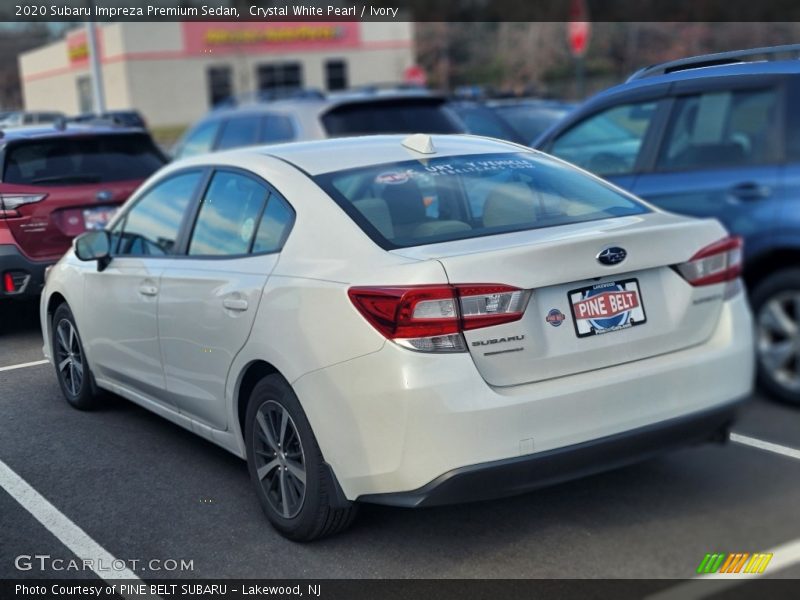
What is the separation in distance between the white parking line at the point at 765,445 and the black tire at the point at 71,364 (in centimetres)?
350

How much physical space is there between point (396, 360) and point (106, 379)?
2.70 meters

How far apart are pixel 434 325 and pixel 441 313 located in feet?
0.16

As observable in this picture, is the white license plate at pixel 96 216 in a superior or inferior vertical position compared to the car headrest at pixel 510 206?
inferior

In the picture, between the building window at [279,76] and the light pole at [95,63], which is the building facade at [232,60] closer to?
the building window at [279,76]

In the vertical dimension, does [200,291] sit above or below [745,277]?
above

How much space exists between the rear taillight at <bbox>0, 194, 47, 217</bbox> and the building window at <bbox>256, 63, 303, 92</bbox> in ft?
153

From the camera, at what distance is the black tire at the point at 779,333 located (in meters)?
5.50

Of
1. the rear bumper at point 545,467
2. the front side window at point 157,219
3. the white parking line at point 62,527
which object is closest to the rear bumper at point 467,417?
the rear bumper at point 545,467

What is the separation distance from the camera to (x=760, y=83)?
5629 mm

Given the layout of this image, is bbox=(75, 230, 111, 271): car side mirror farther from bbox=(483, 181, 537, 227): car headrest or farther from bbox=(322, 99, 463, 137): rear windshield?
bbox=(322, 99, 463, 137): rear windshield

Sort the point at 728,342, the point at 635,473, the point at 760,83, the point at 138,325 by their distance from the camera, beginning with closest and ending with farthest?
the point at 728,342
the point at 635,473
the point at 138,325
the point at 760,83

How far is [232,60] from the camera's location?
5241 cm

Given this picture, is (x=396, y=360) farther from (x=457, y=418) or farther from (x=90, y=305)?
(x=90, y=305)

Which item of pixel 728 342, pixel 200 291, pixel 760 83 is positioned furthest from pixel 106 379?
pixel 760 83
